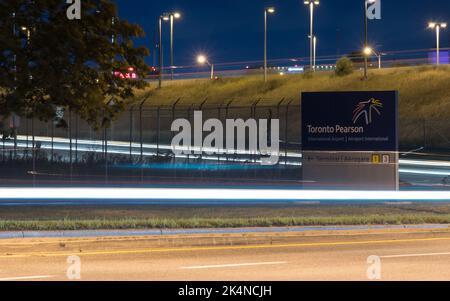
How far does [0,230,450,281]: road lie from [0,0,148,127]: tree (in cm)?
1687

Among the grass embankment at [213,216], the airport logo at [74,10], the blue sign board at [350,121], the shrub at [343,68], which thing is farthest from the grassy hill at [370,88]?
the grass embankment at [213,216]

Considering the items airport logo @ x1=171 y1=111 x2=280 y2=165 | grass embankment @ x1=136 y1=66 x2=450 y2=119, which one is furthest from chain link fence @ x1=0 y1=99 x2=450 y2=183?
grass embankment @ x1=136 y1=66 x2=450 y2=119

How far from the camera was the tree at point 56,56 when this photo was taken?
102 feet

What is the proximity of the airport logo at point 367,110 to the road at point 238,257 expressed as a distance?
7.06 m

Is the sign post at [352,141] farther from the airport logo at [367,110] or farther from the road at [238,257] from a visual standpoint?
the road at [238,257]

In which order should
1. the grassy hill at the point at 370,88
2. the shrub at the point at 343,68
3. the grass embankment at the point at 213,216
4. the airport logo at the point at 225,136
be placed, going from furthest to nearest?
the shrub at the point at 343,68, the grassy hill at the point at 370,88, the airport logo at the point at 225,136, the grass embankment at the point at 213,216

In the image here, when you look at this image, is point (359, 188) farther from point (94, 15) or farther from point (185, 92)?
point (185, 92)

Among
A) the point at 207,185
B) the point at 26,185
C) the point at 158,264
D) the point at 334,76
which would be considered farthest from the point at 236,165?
the point at 334,76

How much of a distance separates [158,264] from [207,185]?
1628 centimetres

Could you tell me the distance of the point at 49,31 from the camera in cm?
3138

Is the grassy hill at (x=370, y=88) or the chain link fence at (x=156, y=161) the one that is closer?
the chain link fence at (x=156, y=161)

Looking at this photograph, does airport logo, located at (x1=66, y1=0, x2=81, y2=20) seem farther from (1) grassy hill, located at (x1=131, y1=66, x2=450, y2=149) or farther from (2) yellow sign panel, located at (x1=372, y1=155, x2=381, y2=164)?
(1) grassy hill, located at (x1=131, y1=66, x2=450, y2=149)

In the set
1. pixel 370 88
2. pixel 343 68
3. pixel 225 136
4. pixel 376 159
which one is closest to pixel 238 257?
pixel 376 159

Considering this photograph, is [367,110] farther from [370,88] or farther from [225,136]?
[370,88]
